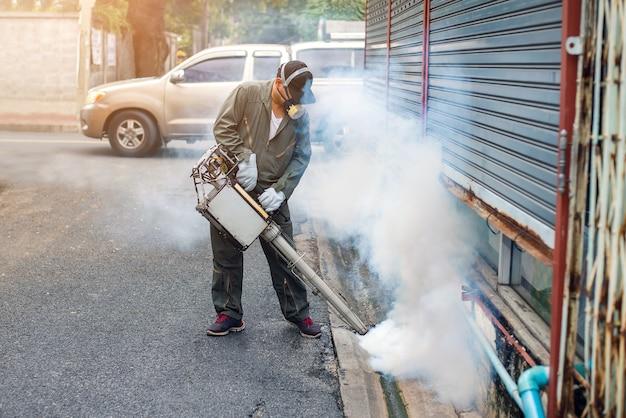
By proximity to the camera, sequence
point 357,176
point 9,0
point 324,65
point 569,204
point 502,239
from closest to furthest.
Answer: point 569,204 < point 502,239 < point 357,176 < point 324,65 < point 9,0

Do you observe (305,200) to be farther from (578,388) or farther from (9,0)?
(9,0)

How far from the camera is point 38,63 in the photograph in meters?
20.4

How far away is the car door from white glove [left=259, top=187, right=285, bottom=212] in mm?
9070

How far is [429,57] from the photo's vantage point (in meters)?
5.46

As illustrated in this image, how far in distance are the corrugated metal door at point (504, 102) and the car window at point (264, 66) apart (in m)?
9.06

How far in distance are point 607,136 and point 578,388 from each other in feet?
2.93

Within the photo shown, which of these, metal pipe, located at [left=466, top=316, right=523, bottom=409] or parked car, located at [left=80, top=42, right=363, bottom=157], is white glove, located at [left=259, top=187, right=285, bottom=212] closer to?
metal pipe, located at [left=466, top=316, right=523, bottom=409]

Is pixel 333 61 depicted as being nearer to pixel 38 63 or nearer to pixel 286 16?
pixel 38 63

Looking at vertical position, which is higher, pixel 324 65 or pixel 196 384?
pixel 324 65

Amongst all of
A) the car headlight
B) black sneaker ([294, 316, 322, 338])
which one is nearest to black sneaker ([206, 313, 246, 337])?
black sneaker ([294, 316, 322, 338])

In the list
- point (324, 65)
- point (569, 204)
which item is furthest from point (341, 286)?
point (324, 65)

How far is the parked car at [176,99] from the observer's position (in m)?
13.9

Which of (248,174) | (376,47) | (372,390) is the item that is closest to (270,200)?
(248,174)

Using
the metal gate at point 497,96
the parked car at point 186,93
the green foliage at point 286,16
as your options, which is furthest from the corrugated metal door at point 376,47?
the green foliage at point 286,16
